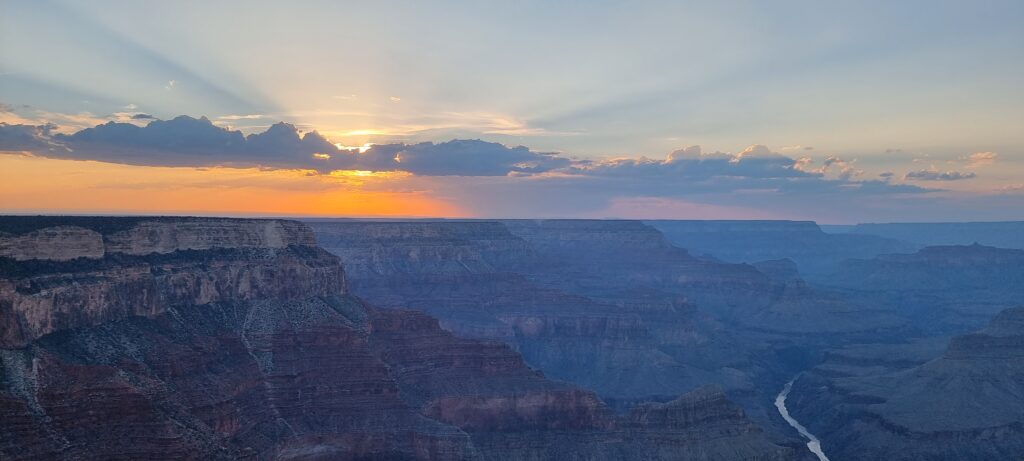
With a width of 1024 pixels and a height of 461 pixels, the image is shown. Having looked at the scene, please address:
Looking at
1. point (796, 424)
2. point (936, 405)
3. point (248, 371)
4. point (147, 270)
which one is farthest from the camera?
point (796, 424)

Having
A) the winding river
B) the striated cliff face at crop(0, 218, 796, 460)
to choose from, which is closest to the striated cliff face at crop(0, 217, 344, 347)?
the striated cliff face at crop(0, 218, 796, 460)

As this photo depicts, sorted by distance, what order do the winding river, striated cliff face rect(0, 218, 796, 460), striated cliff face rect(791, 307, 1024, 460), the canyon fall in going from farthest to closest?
the winding river, striated cliff face rect(791, 307, 1024, 460), the canyon, striated cliff face rect(0, 218, 796, 460)

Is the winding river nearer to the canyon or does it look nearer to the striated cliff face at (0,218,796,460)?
the canyon

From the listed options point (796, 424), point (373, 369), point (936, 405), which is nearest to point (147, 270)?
point (373, 369)

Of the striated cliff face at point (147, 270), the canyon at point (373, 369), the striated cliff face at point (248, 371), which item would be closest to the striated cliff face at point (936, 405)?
the canyon at point (373, 369)

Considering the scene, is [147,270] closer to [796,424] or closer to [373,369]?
[373,369]

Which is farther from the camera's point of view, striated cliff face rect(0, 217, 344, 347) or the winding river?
the winding river

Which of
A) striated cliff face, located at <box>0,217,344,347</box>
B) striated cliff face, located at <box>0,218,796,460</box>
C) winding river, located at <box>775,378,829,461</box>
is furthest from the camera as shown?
winding river, located at <box>775,378,829,461</box>

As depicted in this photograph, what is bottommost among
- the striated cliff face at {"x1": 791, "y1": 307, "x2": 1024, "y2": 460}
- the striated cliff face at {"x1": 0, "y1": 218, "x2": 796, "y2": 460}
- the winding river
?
the winding river
